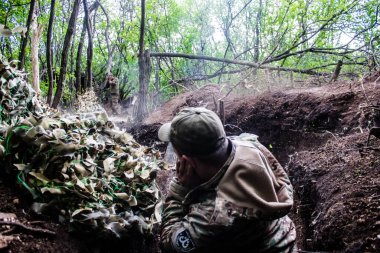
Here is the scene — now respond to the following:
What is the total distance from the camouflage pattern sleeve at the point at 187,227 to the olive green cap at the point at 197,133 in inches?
11.2

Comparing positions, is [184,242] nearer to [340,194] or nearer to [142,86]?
[340,194]

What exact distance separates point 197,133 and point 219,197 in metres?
0.36

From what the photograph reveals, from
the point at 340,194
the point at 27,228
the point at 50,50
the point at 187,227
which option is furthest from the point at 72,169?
the point at 50,50

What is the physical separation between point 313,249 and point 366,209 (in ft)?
2.01

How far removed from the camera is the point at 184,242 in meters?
1.85

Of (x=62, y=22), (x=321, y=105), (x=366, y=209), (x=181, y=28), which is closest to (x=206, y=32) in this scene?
(x=181, y=28)

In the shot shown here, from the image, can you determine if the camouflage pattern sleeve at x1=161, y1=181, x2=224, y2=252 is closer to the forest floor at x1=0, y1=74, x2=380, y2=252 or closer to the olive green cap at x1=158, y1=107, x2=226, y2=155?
the olive green cap at x1=158, y1=107, x2=226, y2=155

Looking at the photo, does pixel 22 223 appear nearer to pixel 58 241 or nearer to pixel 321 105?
pixel 58 241

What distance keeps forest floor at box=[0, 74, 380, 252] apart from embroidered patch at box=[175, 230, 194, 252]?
739mm

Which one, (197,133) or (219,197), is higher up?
(197,133)

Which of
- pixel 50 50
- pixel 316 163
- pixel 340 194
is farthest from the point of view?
pixel 50 50

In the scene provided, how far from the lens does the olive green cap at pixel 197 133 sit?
1875mm

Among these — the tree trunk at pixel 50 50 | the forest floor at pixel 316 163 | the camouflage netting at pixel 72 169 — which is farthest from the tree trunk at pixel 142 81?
the camouflage netting at pixel 72 169

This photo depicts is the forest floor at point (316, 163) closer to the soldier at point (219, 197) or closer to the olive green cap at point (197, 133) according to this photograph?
the soldier at point (219, 197)
